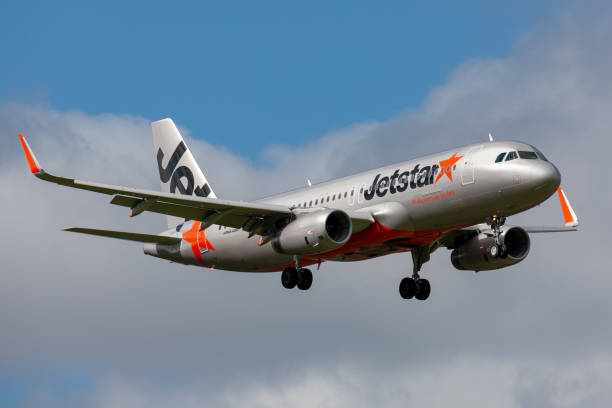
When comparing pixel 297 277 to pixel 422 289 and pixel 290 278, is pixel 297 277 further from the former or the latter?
pixel 422 289

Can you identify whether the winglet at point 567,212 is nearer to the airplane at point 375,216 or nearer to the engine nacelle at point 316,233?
the airplane at point 375,216

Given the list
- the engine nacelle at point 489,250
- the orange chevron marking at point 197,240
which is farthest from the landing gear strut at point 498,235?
the orange chevron marking at point 197,240

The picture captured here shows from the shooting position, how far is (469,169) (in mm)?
44125

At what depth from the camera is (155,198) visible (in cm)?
4494

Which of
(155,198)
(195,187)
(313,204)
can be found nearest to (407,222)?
(313,204)

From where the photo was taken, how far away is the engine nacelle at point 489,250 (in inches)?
2018

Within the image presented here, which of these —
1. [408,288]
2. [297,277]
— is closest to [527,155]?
[408,288]

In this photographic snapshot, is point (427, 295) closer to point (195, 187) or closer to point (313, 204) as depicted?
point (313, 204)

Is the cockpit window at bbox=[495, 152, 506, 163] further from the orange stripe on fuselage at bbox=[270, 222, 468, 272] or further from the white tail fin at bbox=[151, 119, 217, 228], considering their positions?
the white tail fin at bbox=[151, 119, 217, 228]

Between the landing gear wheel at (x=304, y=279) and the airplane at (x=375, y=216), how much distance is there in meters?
0.04

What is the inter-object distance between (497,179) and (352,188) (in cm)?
740

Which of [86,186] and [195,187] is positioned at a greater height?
[195,187]

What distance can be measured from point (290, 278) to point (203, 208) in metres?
5.11

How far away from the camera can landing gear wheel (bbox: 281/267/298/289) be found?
4928cm
